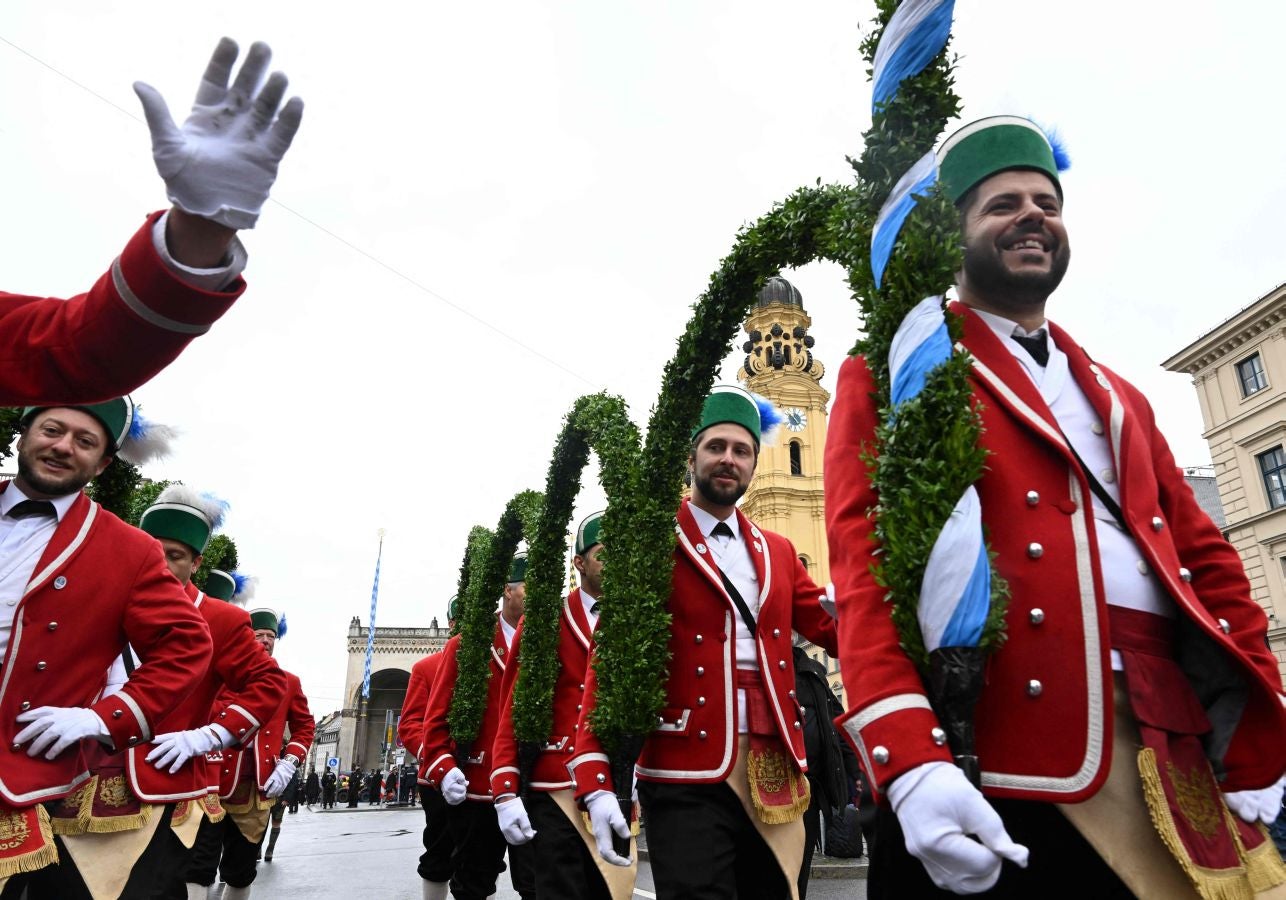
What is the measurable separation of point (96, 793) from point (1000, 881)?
13.0 feet

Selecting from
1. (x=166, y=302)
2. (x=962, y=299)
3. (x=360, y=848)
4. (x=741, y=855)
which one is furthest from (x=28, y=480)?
(x=360, y=848)

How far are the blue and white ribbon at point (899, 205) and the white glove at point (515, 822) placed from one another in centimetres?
415

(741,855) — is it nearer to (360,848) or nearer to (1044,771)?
(1044,771)

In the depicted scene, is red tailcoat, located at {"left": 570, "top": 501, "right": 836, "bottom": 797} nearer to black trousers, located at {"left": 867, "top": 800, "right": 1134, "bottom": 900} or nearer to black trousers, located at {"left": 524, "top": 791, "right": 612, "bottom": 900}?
black trousers, located at {"left": 524, "top": 791, "right": 612, "bottom": 900}

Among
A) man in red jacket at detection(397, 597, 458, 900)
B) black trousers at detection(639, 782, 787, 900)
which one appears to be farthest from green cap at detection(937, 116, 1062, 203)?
man in red jacket at detection(397, 597, 458, 900)

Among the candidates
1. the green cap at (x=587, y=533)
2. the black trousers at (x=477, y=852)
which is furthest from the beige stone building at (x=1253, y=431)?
the black trousers at (x=477, y=852)

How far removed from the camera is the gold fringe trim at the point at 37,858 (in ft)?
10.6

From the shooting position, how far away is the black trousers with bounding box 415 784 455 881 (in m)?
7.55

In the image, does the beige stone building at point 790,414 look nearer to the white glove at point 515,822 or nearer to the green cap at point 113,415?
the white glove at point 515,822

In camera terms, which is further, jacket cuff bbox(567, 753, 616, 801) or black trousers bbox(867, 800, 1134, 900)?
jacket cuff bbox(567, 753, 616, 801)

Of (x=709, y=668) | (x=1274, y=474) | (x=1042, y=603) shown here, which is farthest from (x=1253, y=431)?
(x=1042, y=603)

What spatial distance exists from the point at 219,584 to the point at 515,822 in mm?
4153

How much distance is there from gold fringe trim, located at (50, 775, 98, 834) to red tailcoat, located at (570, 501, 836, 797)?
2.12 metres

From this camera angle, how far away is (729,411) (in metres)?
4.92
